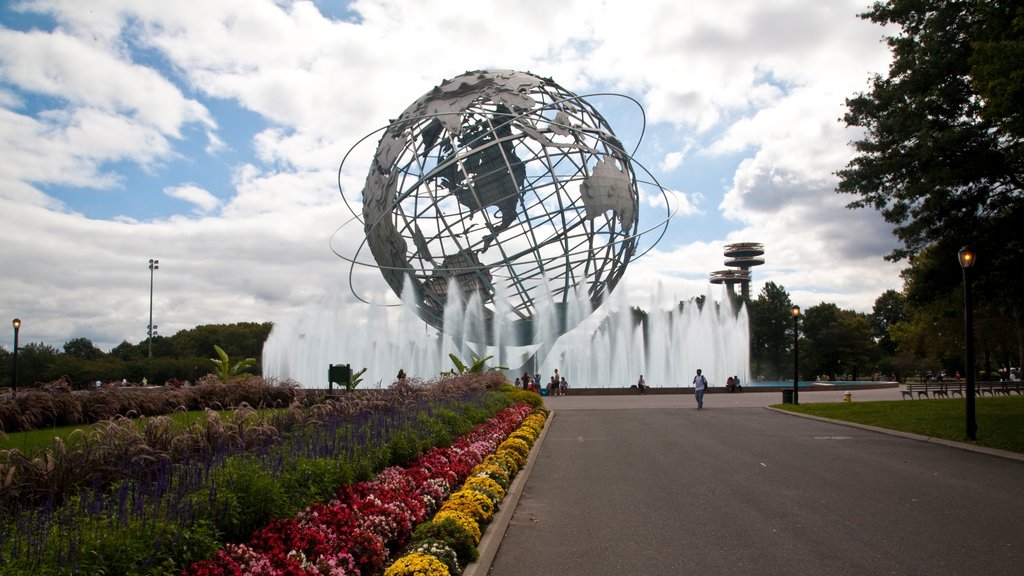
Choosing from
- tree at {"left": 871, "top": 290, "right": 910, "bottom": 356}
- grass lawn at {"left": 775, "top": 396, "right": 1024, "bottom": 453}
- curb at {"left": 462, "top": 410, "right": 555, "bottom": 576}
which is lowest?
curb at {"left": 462, "top": 410, "right": 555, "bottom": 576}

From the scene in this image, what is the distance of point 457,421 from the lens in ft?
40.2

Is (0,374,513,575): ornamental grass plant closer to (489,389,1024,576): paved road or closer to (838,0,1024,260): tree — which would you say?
(489,389,1024,576): paved road

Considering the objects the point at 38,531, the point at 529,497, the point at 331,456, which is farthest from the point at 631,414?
the point at 38,531

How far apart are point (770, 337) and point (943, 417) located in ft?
219

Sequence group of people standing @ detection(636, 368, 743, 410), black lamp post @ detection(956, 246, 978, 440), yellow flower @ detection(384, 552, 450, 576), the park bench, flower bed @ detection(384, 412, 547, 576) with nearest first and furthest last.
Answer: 1. yellow flower @ detection(384, 552, 450, 576)
2. flower bed @ detection(384, 412, 547, 576)
3. black lamp post @ detection(956, 246, 978, 440)
4. group of people standing @ detection(636, 368, 743, 410)
5. the park bench

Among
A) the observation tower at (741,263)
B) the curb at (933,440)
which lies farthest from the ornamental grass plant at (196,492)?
the observation tower at (741,263)

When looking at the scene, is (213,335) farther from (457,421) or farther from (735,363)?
→ (457,421)

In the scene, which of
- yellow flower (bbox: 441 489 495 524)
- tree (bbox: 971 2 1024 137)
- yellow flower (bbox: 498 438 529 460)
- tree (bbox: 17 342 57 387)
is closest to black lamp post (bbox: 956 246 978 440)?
tree (bbox: 971 2 1024 137)

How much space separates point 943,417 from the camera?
1844 centimetres

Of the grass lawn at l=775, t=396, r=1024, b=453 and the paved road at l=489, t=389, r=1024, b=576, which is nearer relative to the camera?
the paved road at l=489, t=389, r=1024, b=576

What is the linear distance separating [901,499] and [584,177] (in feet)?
78.1

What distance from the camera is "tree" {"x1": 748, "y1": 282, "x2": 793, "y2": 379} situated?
8206cm

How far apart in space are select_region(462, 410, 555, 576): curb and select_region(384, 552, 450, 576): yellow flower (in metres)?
0.54

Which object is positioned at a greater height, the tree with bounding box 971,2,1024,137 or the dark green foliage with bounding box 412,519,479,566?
the tree with bounding box 971,2,1024,137
